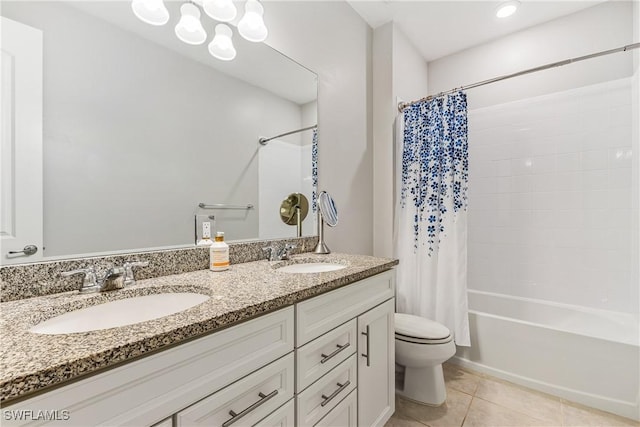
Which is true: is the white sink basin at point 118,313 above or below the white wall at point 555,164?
below

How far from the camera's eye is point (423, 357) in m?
1.58

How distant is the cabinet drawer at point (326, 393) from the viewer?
3.00 feet

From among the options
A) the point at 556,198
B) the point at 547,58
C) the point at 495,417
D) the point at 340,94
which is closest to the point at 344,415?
the point at 495,417

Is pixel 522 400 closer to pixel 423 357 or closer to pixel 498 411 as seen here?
pixel 498 411

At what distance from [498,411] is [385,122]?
1.91 m

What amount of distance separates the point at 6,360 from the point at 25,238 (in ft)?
1.71

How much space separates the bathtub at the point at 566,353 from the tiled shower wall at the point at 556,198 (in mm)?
136

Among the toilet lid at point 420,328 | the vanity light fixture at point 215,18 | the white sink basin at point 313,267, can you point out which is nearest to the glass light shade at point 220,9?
the vanity light fixture at point 215,18

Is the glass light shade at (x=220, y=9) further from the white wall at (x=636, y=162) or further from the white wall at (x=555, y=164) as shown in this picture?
the white wall at (x=636, y=162)

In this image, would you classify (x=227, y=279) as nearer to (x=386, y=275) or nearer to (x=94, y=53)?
(x=386, y=275)

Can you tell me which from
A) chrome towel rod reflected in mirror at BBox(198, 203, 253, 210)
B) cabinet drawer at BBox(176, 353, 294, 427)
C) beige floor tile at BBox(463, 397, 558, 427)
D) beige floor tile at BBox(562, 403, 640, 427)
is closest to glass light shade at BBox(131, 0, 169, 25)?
chrome towel rod reflected in mirror at BBox(198, 203, 253, 210)

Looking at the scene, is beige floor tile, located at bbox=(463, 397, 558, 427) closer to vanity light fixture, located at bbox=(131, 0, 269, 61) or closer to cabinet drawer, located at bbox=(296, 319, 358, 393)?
cabinet drawer, located at bbox=(296, 319, 358, 393)

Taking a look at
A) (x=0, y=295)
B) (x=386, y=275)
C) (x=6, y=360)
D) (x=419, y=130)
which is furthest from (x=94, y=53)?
(x=419, y=130)

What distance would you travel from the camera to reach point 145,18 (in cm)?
102
